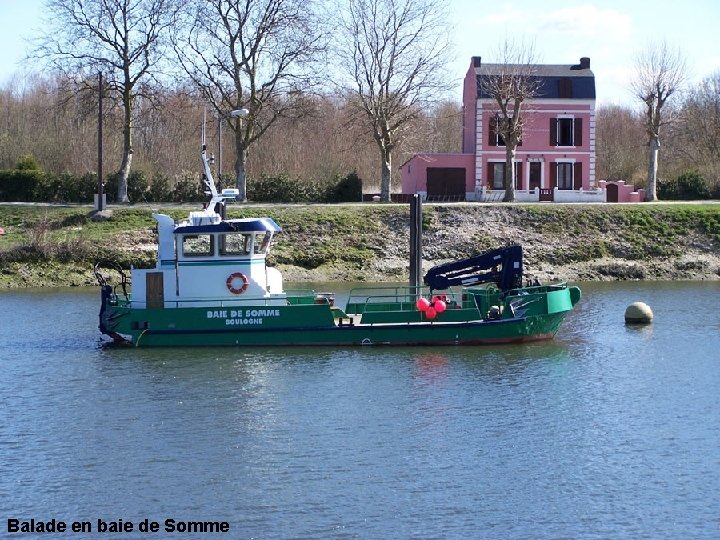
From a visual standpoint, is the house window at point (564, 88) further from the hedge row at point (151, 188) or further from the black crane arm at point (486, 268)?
the black crane arm at point (486, 268)

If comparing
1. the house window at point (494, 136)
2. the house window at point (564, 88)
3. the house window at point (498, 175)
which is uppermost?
the house window at point (564, 88)

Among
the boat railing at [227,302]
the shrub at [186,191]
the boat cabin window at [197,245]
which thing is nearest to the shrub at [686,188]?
the shrub at [186,191]

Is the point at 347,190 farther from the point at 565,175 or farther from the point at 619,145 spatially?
the point at 619,145

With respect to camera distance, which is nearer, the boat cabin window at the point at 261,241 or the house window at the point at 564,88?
the boat cabin window at the point at 261,241

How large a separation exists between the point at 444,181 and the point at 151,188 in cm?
1625

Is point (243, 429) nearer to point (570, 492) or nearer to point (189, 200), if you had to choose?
point (570, 492)

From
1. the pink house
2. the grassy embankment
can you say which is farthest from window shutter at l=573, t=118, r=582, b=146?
the grassy embankment

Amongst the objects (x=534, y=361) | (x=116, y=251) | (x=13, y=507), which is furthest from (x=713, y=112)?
(x=13, y=507)

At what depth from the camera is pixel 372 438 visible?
19.9 m

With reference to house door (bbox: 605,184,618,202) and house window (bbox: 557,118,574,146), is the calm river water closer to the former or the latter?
house door (bbox: 605,184,618,202)

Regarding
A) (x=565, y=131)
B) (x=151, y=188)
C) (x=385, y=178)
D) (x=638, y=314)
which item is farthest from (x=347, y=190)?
(x=638, y=314)

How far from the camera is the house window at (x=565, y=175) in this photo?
61.3 metres

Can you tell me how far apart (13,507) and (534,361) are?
48.6 feet

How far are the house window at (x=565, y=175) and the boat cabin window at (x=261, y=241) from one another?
34.8 m
